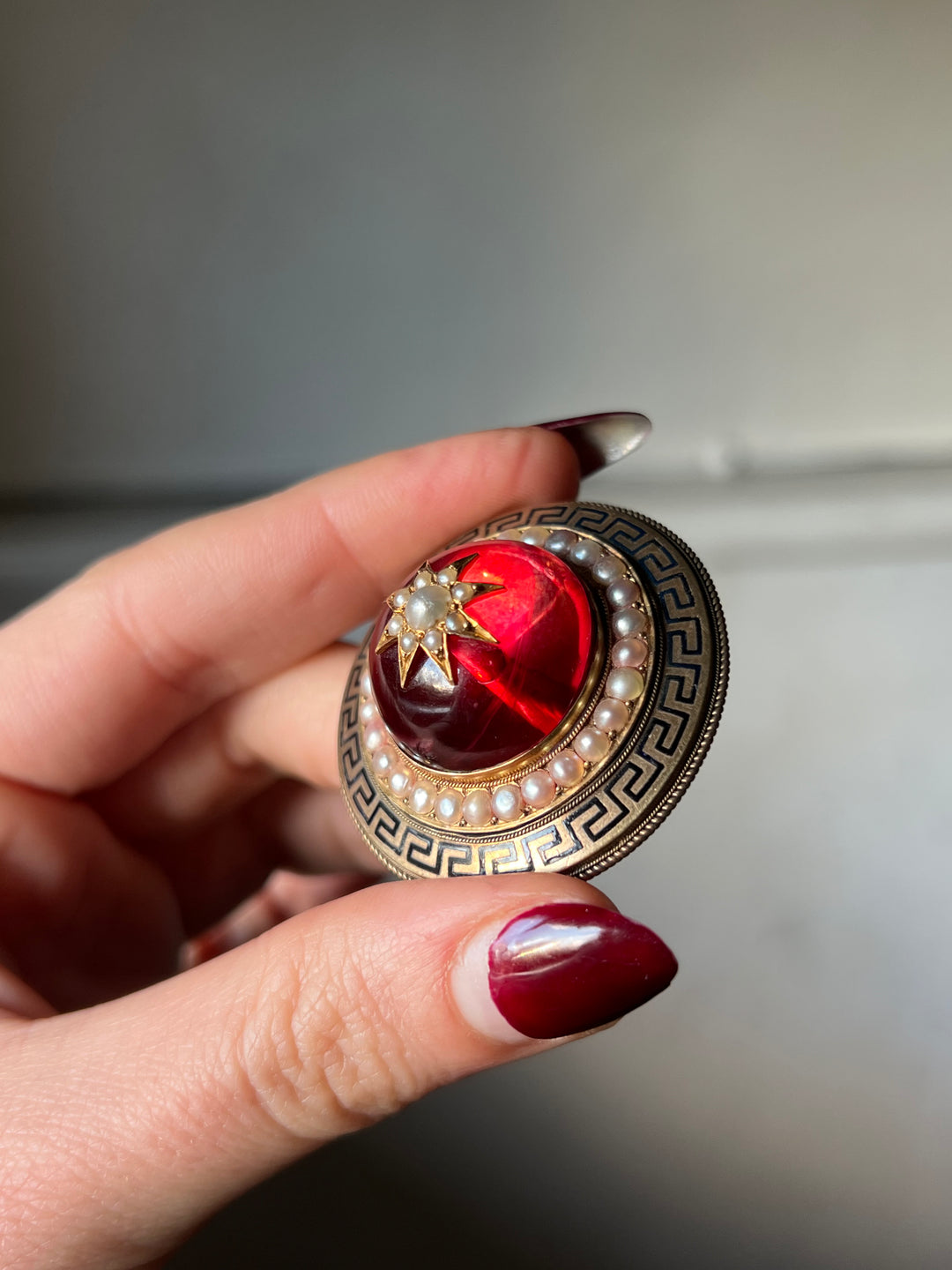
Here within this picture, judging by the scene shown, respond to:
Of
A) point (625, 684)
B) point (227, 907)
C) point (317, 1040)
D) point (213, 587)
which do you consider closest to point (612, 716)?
point (625, 684)

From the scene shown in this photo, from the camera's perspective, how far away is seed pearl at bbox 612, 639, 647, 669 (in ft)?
2.59

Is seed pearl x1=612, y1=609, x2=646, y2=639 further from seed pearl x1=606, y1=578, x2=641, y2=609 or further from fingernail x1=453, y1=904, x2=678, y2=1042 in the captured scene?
fingernail x1=453, y1=904, x2=678, y2=1042

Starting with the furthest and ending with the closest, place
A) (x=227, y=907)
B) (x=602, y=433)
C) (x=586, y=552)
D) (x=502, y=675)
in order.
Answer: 1. (x=227, y=907)
2. (x=602, y=433)
3. (x=586, y=552)
4. (x=502, y=675)

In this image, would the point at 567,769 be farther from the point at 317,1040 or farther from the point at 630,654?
the point at 317,1040

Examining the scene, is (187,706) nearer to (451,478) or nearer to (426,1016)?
(451,478)

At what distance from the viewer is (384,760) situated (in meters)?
0.87

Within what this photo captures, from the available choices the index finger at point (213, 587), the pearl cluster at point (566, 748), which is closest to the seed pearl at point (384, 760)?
the pearl cluster at point (566, 748)

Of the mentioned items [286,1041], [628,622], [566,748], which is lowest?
[286,1041]

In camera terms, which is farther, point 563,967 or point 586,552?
point 586,552

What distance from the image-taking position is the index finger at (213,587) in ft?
3.78

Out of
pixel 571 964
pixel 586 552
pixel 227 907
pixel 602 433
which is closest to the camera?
pixel 571 964

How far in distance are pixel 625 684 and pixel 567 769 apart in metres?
0.09

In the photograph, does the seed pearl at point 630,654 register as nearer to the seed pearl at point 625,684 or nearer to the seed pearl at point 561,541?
the seed pearl at point 625,684

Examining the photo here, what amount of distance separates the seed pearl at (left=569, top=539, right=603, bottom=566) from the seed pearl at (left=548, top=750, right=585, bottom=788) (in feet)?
0.65
